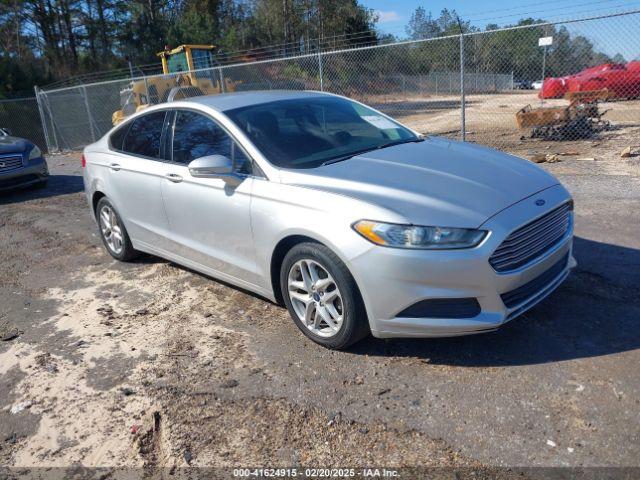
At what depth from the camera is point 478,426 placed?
272cm

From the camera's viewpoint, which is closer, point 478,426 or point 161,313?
point 478,426

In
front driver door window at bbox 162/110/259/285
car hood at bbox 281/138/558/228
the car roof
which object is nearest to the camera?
car hood at bbox 281/138/558/228

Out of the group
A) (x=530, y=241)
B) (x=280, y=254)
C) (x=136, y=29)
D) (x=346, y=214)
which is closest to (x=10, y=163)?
(x=280, y=254)

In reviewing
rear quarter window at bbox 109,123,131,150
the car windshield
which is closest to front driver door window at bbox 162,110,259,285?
the car windshield

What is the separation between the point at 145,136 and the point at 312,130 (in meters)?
1.76

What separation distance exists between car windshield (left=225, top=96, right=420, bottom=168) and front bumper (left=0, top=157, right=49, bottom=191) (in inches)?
298

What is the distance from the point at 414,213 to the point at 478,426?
1.17 meters

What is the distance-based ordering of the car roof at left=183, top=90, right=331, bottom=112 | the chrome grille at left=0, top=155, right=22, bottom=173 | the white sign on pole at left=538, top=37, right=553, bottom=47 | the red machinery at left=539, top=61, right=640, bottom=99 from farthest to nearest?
the red machinery at left=539, top=61, right=640, bottom=99
the white sign on pole at left=538, top=37, right=553, bottom=47
the chrome grille at left=0, top=155, right=22, bottom=173
the car roof at left=183, top=90, right=331, bottom=112

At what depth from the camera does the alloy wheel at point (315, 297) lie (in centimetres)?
340

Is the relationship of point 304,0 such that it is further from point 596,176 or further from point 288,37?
point 596,176

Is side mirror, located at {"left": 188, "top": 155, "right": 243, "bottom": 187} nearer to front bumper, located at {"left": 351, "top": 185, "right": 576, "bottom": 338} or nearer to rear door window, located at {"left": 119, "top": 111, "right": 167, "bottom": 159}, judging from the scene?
rear door window, located at {"left": 119, "top": 111, "right": 167, "bottom": 159}

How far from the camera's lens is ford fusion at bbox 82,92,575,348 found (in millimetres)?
3021

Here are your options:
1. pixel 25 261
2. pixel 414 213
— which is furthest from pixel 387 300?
pixel 25 261

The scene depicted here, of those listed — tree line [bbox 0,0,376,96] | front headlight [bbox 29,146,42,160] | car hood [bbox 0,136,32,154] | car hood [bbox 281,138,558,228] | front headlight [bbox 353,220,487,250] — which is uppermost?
tree line [bbox 0,0,376,96]
